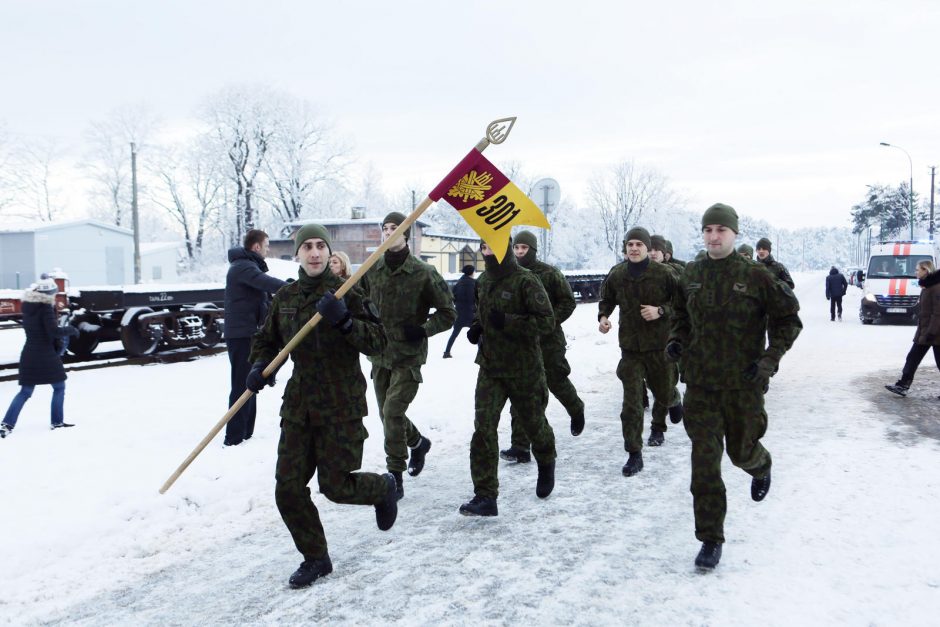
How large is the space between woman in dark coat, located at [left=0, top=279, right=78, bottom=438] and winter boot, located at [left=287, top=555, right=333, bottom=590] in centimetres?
467

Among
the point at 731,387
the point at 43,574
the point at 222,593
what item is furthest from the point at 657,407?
the point at 43,574

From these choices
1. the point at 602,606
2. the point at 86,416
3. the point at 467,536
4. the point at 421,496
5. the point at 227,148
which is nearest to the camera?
the point at 602,606

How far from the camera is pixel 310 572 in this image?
153 inches

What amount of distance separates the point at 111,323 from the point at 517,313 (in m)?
10.6

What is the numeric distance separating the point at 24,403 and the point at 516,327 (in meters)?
5.39

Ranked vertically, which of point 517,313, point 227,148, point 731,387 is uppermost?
point 227,148

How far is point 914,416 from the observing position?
8195 millimetres

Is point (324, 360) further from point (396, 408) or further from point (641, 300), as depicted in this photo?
point (641, 300)

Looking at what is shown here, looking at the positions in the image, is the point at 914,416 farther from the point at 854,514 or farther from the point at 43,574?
the point at 43,574

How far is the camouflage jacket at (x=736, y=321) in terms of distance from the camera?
4188mm

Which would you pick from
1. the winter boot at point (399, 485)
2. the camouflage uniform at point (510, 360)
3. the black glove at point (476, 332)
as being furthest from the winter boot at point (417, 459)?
the black glove at point (476, 332)

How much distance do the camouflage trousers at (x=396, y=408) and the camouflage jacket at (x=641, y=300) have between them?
1.97m

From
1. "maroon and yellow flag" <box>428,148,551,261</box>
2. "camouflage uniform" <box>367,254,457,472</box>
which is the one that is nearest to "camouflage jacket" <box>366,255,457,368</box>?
"camouflage uniform" <box>367,254,457,472</box>

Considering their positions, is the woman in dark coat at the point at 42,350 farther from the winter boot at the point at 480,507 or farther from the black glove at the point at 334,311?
the black glove at the point at 334,311
